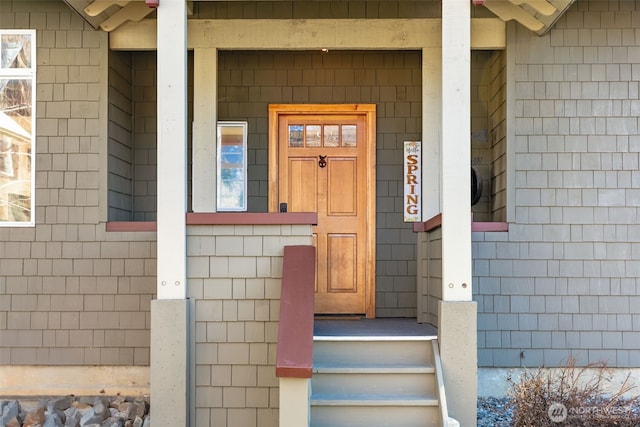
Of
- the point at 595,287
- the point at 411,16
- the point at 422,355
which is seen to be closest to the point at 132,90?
the point at 411,16

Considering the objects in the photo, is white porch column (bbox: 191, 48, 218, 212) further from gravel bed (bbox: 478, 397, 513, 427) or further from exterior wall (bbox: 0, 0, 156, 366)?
gravel bed (bbox: 478, 397, 513, 427)

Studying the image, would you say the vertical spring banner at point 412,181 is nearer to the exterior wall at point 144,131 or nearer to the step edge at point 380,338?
the step edge at point 380,338

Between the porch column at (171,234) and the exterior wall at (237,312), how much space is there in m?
0.13

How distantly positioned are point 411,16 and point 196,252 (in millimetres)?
3046

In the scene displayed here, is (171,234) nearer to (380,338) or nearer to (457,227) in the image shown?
(380,338)

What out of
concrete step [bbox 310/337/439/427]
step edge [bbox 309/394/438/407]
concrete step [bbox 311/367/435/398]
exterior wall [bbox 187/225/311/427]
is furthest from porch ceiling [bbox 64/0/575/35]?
step edge [bbox 309/394/438/407]

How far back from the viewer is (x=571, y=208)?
5133mm

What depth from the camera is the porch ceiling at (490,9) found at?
4.70 metres

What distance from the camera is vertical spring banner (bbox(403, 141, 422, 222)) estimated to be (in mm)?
5820

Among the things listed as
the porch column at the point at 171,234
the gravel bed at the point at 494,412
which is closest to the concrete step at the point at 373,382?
the gravel bed at the point at 494,412

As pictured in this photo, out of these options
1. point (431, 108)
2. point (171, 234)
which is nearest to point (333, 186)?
point (431, 108)

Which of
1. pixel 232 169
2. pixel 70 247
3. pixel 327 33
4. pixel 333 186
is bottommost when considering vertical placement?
pixel 70 247

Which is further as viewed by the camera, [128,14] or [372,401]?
[128,14]

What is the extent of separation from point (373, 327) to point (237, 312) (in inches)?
52.5
